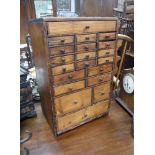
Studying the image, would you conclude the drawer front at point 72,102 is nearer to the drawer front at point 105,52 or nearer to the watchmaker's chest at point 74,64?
the watchmaker's chest at point 74,64

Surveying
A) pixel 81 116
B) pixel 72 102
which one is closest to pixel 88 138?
pixel 81 116

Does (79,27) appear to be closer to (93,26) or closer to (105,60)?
(93,26)

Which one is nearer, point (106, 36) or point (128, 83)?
point (106, 36)

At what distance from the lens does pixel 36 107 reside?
2.34 m

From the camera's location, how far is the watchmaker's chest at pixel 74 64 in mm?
1419

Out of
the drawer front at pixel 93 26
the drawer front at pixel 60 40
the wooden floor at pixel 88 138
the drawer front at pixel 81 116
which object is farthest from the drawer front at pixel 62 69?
the wooden floor at pixel 88 138

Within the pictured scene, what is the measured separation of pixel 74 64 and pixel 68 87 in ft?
0.72

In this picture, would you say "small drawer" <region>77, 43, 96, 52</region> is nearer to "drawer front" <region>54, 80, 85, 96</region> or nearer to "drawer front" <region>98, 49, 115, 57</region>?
"drawer front" <region>98, 49, 115, 57</region>

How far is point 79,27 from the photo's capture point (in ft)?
4.86

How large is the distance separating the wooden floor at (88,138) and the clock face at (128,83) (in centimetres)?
33

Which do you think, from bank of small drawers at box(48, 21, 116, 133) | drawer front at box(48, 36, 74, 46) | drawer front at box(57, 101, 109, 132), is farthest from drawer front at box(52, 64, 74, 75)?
drawer front at box(57, 101, 109, 132)
